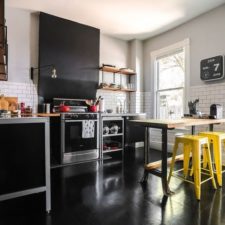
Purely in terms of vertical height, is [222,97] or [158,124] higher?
[222,97]

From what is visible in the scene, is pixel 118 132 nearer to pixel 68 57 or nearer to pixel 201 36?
pixel 68 57

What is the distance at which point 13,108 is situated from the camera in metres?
3.14

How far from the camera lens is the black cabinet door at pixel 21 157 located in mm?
1663

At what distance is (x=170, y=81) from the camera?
4.67 meters

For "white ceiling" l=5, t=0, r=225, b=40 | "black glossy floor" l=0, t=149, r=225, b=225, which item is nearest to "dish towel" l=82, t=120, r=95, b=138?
"black glossy floor" l=0, t=149, r=225, b=225

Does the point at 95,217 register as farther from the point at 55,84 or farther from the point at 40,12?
the point at 40,12

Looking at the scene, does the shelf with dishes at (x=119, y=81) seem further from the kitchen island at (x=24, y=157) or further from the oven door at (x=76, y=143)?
the kitchen island at (x=24, y=157)

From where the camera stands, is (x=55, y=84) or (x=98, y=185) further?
(x=55, y=84)

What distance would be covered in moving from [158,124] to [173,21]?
9.71 ft

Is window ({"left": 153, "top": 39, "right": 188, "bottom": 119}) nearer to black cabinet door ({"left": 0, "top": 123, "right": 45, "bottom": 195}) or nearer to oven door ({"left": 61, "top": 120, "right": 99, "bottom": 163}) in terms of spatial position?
oven door ({"left": 61, "top": 120, "right": 99, "bottom": 163})

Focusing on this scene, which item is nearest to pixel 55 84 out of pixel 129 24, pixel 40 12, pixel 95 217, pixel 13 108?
pixel 13 108

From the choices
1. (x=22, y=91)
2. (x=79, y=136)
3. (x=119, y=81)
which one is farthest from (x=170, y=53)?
(x=22, y=91)

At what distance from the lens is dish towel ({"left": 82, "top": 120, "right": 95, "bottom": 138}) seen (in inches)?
147

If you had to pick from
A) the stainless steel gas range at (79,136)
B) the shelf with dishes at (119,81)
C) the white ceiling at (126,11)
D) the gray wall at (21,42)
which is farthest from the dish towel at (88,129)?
the white ceiling at (126,11)
